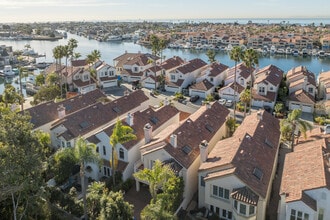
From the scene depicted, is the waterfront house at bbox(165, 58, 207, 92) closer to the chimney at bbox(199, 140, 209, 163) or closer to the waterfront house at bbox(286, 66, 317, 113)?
the waterfront house at bbox(286, 66, 317, 113)

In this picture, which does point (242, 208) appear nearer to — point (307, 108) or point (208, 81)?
point (307, 108)

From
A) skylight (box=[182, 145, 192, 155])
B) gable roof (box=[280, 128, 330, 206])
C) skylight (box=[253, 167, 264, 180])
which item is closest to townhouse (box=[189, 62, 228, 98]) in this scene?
gable roof (box=[280, 128, 330, 206])

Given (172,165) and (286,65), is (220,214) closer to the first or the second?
(172,165)

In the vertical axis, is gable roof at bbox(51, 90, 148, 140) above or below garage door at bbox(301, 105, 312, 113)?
above

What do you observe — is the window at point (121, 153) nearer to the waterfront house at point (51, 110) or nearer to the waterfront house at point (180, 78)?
the waterfront house at point (51, 110)

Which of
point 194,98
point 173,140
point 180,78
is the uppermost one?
point 180,78

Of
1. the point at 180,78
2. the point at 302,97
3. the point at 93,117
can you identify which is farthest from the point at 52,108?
the point at 302,97

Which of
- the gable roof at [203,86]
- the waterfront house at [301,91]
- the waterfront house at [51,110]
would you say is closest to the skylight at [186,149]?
the waterfront house at [51,110]
